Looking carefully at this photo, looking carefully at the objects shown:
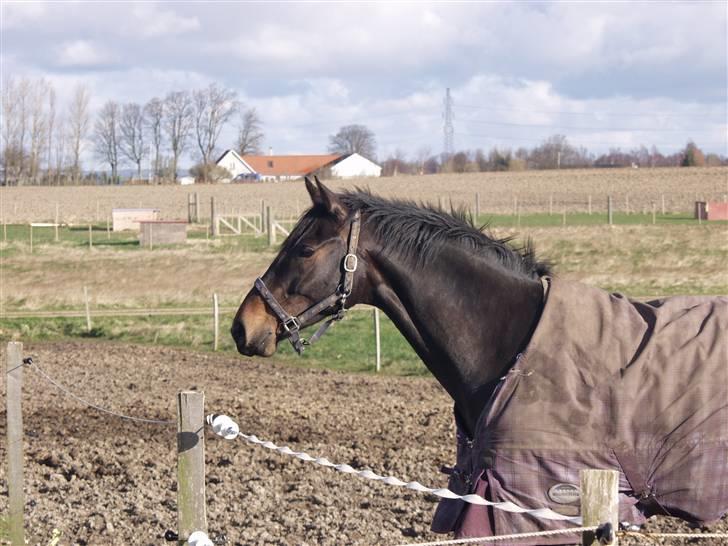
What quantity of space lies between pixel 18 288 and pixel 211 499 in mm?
18577

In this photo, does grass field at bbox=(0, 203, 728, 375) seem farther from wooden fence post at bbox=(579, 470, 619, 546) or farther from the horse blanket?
wooden fence post at bbox=(579, 470, 619, 546)

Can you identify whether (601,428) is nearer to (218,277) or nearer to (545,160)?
(218,277)

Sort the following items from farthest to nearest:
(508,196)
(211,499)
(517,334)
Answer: (508,196)
(211,499)
(517,334)

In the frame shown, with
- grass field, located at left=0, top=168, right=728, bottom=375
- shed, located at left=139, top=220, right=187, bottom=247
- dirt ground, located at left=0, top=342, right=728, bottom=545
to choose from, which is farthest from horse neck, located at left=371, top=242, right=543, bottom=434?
shed, located at left=139, top=220, right=187, bottom=247

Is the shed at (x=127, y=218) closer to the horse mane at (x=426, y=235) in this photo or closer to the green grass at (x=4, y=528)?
the green grass at (x=4, y=528)

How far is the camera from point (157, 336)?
17547 mm

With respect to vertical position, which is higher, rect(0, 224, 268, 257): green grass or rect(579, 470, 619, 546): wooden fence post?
rect(579, 470, 619, 546): wooden fence post

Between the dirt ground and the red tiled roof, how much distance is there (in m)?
91.5

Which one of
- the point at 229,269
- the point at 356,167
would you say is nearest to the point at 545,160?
the point at 356,167

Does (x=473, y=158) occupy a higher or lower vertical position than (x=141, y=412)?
higher

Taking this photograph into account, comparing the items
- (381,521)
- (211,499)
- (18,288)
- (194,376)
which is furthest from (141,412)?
(18,288)

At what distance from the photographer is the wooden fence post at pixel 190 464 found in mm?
4164

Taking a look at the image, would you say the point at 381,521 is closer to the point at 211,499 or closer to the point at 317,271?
the point at 211,499

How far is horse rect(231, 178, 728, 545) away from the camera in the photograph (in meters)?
3.77
